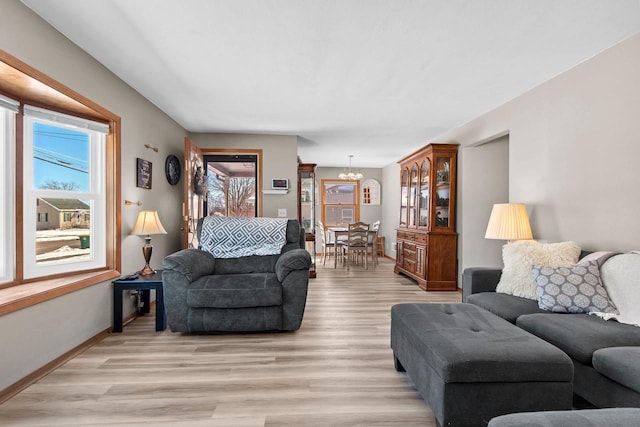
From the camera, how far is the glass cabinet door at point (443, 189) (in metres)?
4.75

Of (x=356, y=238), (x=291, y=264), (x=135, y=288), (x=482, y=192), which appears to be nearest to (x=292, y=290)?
(x=291, y=264)

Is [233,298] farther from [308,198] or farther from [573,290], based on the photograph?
[308,198]

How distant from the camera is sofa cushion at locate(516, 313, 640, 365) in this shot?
1687 millimetres

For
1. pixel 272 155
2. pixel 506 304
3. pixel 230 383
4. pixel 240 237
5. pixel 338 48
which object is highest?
pixel 338 48

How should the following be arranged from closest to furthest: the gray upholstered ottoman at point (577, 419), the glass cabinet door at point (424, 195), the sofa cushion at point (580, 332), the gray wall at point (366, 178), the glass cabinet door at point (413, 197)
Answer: the gray upholstered ottoman at point (577, 419), the sofa cushion at point (580, 332), the glass cabinet door at point (424, 195), the glass cabinet door at point (413, 197), the gray wall at point (366, 178)

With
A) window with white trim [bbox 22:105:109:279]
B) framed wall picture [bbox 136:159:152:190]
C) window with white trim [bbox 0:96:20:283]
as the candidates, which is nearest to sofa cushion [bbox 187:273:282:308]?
window with white trim [bbox 22:105:109:279]

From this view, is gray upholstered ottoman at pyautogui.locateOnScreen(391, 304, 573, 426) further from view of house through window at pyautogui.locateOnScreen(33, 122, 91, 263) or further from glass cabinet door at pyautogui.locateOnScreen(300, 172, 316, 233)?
glass cabinet door at pyautogui.locateOnScreen(300, 172, 316, 233)

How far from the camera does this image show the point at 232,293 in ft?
9.07

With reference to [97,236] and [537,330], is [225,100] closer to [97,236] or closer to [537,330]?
[97,236]

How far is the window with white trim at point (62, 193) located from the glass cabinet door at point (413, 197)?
423 cm

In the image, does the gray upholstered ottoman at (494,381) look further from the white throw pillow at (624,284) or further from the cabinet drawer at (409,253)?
the cabinet drawer at (409,253)

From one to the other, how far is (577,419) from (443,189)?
4.09 meters

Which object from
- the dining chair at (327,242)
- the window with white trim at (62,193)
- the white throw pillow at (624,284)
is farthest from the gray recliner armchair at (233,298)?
the dining chair at (327,242)

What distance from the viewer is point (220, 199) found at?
5223mm
